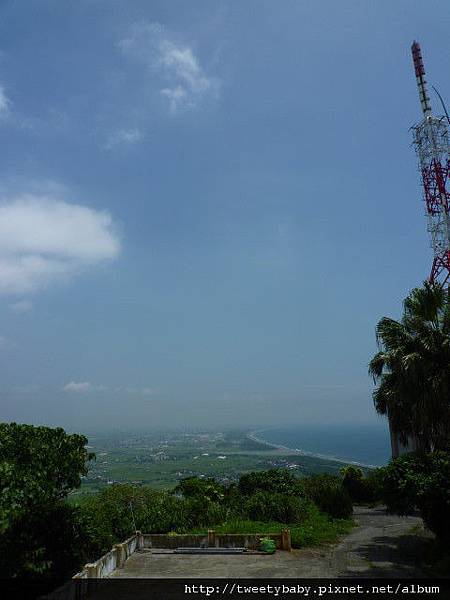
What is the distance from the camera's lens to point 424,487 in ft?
52.6

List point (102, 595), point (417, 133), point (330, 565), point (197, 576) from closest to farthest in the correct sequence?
point (102, 595) < point (197, 576) < point (330, 565) < point (417, 133)

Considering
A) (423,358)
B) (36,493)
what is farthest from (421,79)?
(36,493)

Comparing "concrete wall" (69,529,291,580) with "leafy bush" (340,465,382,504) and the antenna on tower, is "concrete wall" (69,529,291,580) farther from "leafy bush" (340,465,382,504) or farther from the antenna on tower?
the antenna on tower

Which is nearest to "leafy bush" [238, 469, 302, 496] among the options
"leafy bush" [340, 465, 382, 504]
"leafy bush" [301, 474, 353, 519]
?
"leafy bush" [301, 474, 353, 519]

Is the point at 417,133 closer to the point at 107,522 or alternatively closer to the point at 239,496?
the point at 239,496

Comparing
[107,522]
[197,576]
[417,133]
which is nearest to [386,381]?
[197,576]

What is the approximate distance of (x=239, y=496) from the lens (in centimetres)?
3384

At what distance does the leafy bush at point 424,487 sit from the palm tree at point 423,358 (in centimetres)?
122

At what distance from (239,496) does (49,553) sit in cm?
1778

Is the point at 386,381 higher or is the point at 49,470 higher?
the point at 386,381

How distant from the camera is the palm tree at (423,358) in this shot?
15977 mm

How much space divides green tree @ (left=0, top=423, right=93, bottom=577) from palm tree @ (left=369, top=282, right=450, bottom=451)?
12.5 meters

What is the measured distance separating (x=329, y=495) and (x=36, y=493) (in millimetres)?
21228

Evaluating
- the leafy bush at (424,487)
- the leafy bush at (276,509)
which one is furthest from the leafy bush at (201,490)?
the leafy bush at (424,487)
